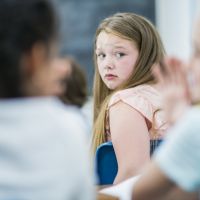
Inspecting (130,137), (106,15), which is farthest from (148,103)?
(106,15)

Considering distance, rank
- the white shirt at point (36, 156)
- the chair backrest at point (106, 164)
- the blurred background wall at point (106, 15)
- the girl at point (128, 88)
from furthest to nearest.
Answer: the blurred background wall at point (106, 15)
the girl at point (128, 88)
the chair backrest at point (106, 164)
the white shirt at point (36, 156)

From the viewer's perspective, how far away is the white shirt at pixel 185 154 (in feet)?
3.45

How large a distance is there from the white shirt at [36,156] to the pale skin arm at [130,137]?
0.93 metres

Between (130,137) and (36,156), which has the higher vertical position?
(36,156)

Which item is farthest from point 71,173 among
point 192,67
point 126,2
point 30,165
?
point 126,2

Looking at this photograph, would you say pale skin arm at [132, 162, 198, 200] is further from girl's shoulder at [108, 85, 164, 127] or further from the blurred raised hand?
girl's shoulder at [108, 85, 164, 127]

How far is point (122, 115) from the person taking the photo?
81.3 inches

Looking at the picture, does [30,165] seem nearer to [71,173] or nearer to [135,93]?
[71,173]

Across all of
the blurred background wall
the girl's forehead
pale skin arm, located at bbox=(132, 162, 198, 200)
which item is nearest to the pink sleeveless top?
the girl's forehead

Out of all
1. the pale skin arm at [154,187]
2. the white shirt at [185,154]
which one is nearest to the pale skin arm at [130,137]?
the pale skin arm at [154,187]

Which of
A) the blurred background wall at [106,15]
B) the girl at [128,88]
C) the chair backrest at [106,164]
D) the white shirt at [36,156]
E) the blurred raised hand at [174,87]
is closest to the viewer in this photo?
the white shirt at [36,156]

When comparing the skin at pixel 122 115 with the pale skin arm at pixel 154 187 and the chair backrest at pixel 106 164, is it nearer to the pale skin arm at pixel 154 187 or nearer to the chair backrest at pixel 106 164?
the chair backrest at pixel 106 164

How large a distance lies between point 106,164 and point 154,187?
81 centimetres

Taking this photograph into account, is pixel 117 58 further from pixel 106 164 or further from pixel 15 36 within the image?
pixel 15 36
